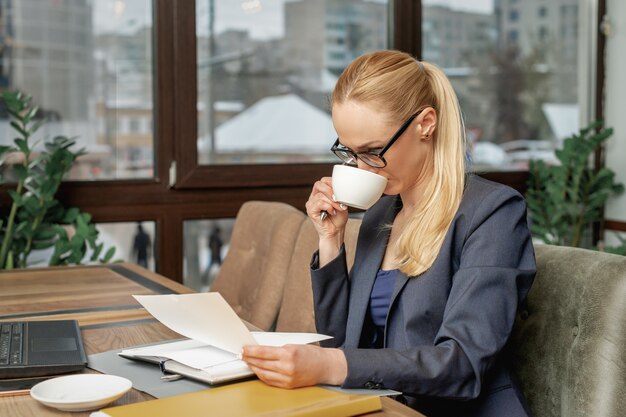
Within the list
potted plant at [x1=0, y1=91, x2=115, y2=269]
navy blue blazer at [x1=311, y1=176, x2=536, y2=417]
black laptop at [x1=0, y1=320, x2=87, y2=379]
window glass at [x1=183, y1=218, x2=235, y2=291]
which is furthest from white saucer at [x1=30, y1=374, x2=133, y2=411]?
window glass at [x1=183, y1=218, x2=235, y2=291]

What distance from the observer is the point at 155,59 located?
3.23 metres

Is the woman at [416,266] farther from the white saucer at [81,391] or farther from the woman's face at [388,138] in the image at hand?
the white saucer at [81,391]

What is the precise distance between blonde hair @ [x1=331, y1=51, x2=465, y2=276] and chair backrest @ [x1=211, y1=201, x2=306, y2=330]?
0.91 metres

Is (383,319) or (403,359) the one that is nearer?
(403,359)

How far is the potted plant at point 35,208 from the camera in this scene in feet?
9.26

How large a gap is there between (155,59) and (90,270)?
107 cm

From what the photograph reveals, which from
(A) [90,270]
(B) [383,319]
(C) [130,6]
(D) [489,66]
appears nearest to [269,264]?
(A) [90,270]

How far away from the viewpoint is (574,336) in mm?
1409

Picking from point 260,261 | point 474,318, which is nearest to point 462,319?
point 474,318

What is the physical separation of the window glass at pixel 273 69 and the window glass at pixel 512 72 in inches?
18.3

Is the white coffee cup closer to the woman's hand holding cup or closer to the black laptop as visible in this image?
the woman's hand holding cup

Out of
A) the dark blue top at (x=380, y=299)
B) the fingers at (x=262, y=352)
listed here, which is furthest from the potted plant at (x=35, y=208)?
the fingers at (x=262, y=352)

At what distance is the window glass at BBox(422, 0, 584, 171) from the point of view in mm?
3908

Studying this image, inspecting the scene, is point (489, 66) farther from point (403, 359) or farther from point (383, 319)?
point (403, 359)
